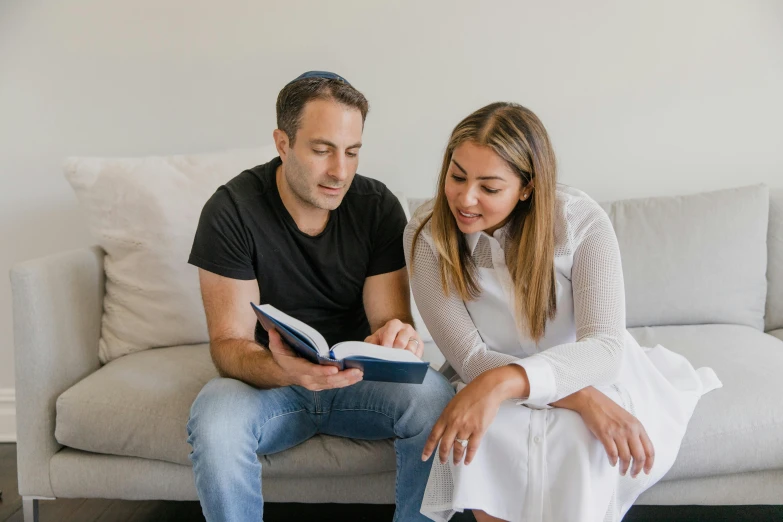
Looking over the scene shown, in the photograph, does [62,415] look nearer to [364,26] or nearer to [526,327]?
[526,327]

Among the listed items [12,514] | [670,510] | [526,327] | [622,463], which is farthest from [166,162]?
[670,510]

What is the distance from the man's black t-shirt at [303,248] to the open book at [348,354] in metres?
0.39

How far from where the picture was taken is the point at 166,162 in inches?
84.8

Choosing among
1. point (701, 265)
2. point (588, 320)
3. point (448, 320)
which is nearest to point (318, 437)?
point (448, 320)

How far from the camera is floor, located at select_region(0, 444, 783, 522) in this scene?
6.38 ft

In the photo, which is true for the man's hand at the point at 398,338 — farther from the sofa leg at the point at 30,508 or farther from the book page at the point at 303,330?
the sofa leg at the point at 30,508

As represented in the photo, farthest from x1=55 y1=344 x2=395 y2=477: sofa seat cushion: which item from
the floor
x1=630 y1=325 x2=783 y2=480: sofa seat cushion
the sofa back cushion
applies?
the sofa back cushion

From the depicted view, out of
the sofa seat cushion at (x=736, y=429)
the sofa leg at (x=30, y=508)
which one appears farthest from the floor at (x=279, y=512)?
the sofa seat cushion at (x=736, y=429)

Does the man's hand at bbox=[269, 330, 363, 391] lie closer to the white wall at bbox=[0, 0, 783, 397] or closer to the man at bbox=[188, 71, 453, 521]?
the man at bbox=[188, 71, 453, 521]

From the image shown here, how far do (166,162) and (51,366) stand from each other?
2.22 ft

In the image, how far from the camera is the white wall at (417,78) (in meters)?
2.34

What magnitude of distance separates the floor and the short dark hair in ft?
3.32

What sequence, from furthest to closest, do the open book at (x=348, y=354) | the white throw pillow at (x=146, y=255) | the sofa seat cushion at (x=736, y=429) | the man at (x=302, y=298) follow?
1. the white throw pillow at (x=146, y=255)
2. the sofa seat cushion at (x=736, y=429)
3. the man at (x=302, y=298)
4. the open book at (x=348, y=354)

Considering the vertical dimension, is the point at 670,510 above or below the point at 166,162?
below
